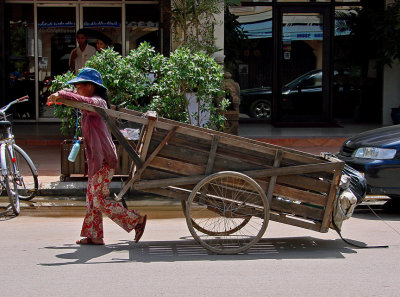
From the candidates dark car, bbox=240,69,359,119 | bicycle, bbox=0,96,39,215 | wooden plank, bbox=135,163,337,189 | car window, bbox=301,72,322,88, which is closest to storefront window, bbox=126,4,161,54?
dark car, bbox=240,69,359,119

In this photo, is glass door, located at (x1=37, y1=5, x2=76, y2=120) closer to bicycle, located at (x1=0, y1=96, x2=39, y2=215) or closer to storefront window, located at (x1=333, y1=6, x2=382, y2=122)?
storefront window, located at (x1=333, y1=6, x2=382, y2=122)

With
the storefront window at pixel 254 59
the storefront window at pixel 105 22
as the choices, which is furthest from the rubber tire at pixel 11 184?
the storefront window at pixel 254 59

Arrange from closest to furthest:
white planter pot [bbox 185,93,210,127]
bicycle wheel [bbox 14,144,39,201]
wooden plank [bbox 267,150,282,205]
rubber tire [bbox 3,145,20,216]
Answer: wooden plank [bbox 267,150,282,205], rubber tire [bbox 3,145,20,216], bicycle wheel [bbox 14,144,39,201], white planter pot [bbox 185,93,210,127]

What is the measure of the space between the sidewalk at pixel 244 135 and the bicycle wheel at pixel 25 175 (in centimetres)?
63

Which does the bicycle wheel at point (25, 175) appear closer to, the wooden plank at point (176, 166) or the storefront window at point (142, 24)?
the wooden plank at point (176, 166)

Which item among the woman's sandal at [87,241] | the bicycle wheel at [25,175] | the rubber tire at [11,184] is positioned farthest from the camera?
the bicycle wheel at [25,175]

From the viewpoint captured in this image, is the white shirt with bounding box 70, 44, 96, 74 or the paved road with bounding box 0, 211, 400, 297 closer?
the paved road with bounding box 0, 211, 400, 297

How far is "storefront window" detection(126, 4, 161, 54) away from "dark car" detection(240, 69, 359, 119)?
8.16 ft

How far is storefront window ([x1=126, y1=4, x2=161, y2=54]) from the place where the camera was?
15.8 m

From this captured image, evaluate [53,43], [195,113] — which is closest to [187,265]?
[195,113]

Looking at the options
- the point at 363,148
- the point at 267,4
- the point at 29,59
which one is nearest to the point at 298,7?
the point at 267,4

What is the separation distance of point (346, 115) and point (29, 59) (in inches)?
305

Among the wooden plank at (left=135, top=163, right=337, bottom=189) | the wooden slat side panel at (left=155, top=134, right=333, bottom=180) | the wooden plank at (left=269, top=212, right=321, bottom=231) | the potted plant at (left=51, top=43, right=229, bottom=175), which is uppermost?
the potted plant at (left=51, top=43, right=229, bottom=175)

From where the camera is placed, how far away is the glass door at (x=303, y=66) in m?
15.7
